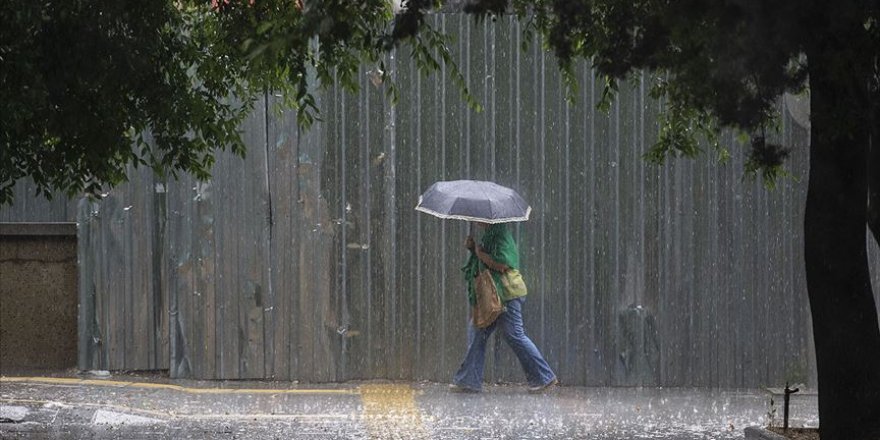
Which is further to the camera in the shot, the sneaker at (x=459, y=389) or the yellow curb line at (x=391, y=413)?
the sneaker at (x=459, y=389)

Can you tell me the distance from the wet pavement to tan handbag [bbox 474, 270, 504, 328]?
0.66 m

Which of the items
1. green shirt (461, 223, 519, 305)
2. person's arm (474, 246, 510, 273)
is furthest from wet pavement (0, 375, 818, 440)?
person's arm (474, 246, 510, 273)

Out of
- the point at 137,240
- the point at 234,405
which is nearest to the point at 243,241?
the point at 137,240

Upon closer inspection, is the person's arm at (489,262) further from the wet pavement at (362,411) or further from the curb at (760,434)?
the curb at (760,434)

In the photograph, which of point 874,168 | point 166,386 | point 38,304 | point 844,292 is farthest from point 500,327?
point 874,168

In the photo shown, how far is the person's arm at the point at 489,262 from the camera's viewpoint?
1237 cm

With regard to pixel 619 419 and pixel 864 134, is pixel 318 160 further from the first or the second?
pixel 864 134

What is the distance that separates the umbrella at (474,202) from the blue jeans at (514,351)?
2.82 ft

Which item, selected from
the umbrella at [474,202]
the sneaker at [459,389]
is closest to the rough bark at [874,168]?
the umbrella at [474,202]

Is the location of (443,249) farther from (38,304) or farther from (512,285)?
(38,304)

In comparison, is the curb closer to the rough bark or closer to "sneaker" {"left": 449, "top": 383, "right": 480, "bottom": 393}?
the rough bark

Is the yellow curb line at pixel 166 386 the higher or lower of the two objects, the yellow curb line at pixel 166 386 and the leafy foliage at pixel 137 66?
the lower

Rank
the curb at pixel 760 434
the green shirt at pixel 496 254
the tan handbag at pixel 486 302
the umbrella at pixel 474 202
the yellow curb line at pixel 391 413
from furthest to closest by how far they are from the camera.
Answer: the green shirt at pixel 496 254 → the tan handbag at pixel 486 302 → the umbrella at pixel 474 202 → the yellow curb line at pixel 391 413 → the curb at pixel 760 434

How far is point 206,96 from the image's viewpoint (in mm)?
10312
